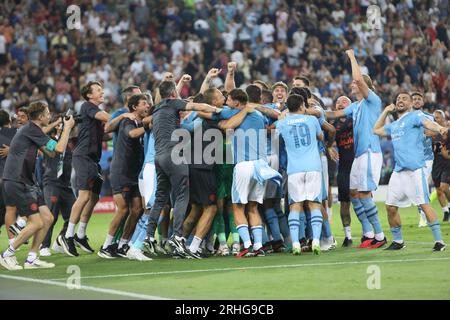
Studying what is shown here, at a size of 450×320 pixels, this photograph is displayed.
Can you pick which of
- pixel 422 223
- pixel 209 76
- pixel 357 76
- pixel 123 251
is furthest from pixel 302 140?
pixel 422 223

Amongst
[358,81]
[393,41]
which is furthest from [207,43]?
→ [358,81]

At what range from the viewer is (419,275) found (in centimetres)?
1099

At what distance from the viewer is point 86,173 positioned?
1477cm

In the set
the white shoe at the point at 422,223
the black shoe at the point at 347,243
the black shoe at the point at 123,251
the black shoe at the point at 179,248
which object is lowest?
the white shoe at the point at 422,223

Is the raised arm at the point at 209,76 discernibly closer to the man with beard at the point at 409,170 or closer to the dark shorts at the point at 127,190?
the dark shorts at the point at 127,190

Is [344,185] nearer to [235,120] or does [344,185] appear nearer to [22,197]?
[235,120]

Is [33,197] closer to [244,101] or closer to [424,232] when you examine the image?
[244,101]

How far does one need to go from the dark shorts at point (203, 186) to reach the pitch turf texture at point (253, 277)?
2.91 feet

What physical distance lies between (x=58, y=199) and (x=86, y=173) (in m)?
1.19

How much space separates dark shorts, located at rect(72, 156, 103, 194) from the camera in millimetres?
14773

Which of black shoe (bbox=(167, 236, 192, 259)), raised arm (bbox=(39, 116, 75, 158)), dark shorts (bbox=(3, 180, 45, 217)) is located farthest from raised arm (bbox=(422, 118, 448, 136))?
dark shorts (bbox=(3, 180, 45, 217))

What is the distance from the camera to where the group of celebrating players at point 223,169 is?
13375 millimetres

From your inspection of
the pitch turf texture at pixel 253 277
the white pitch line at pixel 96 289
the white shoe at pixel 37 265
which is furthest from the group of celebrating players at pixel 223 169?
the white pitch line at pixel 96 289
